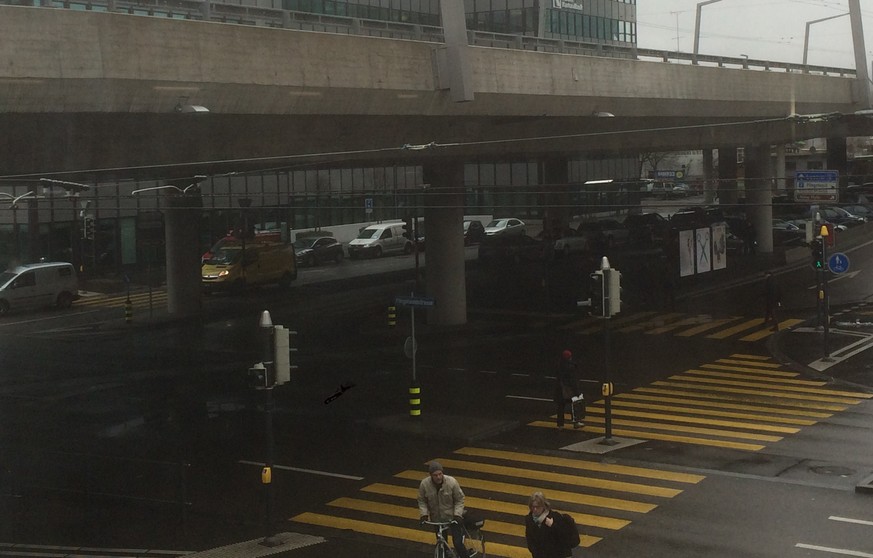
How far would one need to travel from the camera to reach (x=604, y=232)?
46000 mm

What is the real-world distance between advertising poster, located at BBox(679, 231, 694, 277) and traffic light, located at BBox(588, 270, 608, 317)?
76.2 ft

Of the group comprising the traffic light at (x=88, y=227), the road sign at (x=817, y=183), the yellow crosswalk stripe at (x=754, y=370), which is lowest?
the yellow crosswalk stripe at (x=754, y=370)

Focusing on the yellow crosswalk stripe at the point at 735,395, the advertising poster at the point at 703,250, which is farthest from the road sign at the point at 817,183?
the advertising poster at the point at 703,250

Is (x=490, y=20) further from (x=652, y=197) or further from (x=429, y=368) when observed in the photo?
(x=652, y=197)

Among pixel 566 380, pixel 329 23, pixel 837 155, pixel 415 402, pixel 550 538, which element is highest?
pixel 329 23

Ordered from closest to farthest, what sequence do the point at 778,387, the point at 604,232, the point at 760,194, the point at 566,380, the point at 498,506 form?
1. the point at 498,506
2. the point at 566,380
3. the point at 778,387
4. the point at 604,232
5. the point at 760,194

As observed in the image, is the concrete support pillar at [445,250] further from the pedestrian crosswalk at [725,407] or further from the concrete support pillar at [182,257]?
the pedestrian crosswalk at [725,407]

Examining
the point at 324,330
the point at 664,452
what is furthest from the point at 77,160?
the point at 324,330

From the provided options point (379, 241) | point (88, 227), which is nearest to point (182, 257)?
point (88, 227)

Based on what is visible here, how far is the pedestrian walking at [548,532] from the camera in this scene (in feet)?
34.2

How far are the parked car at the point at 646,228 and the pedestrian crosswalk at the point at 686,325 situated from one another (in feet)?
15.8

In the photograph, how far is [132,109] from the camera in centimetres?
1681

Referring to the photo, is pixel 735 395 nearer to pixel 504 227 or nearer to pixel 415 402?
pixel 415 402

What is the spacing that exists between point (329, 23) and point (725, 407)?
37.6 ft
